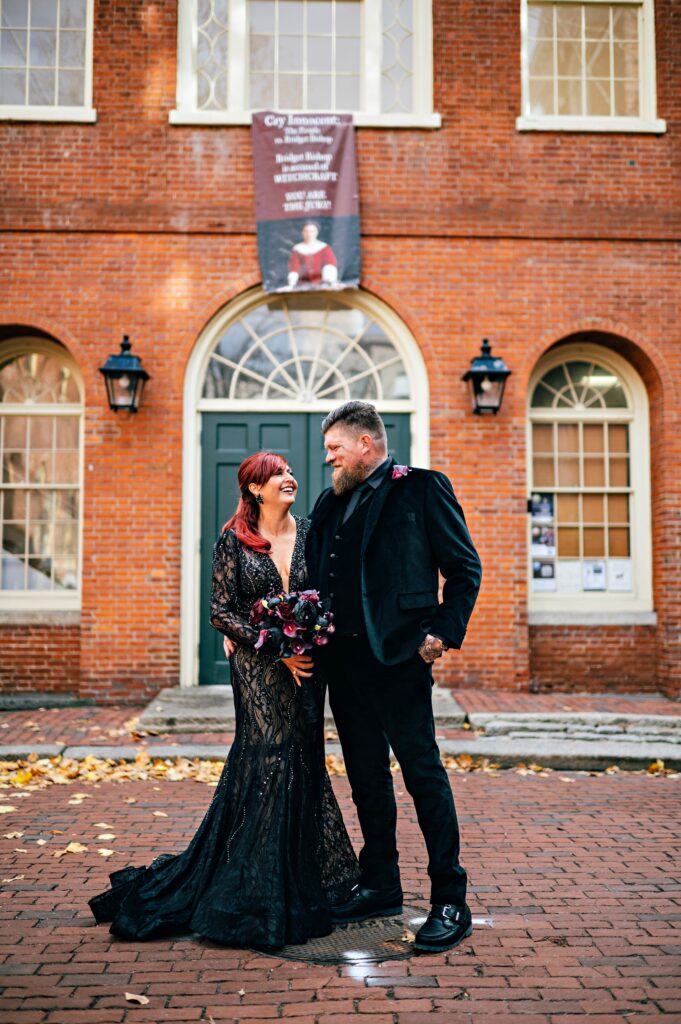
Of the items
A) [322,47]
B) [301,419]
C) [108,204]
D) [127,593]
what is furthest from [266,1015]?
[322,47]

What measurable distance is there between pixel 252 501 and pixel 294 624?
649 millimetres

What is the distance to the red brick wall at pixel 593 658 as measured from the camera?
930 cm

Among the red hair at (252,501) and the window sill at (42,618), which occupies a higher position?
the red hair at (252,501)

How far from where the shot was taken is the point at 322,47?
948 cm

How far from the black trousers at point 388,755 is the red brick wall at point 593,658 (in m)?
5.83

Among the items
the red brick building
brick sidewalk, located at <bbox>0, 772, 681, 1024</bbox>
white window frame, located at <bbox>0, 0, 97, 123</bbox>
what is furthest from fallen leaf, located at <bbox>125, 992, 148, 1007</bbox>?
white window frame, located at <bbox>0, 0, 97, 123</bbox>

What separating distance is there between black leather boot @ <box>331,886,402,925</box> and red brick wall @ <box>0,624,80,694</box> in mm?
5984

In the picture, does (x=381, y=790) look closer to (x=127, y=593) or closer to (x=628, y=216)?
(x=127, y=593)

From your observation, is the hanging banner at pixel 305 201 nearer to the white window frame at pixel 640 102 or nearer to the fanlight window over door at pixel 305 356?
the fanlight window over door at pixel 305 356

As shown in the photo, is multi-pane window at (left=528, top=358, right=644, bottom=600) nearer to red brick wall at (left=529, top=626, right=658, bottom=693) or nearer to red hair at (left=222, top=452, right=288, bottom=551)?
red brick wall at (left=529, top=626, right=658, bottom=693)

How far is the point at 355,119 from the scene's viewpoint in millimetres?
Result: 9227

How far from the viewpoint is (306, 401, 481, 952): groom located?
11.6ft

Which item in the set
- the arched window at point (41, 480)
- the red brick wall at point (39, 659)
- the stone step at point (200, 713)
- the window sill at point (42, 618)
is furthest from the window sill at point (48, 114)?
the stone step at point (200, 713)

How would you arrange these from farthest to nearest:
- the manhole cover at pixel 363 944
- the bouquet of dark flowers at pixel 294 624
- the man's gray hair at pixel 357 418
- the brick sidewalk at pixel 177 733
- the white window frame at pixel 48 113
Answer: the white window frame at pixel 48 113 → the brick sidewalk at pixel 177 733 → the man's gray hair at pixel 357 418 → the bouquet of dark flowers at pixel 294 624 → the manhole cover at pixel 363 944
